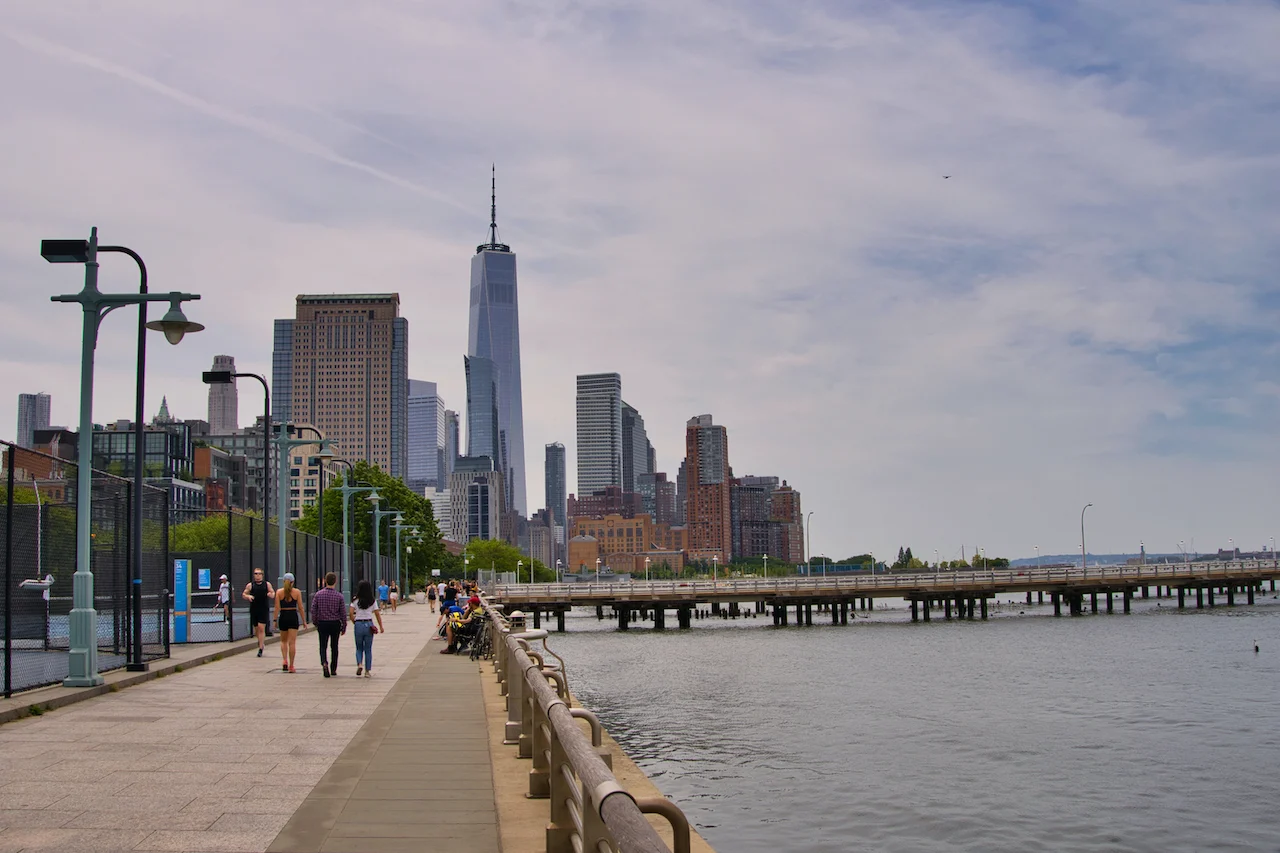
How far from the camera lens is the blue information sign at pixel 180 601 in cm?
2855

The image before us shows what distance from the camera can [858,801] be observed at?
18.4m

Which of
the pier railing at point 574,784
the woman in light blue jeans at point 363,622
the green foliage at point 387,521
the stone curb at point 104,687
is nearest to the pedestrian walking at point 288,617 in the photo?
the woman in light blue jeans at point 363,622

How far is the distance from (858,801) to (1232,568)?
373 feet

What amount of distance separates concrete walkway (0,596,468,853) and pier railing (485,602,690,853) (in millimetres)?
734

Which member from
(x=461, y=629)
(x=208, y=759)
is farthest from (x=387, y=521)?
(x=208, y=759)

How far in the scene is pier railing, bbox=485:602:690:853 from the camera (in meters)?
4.01

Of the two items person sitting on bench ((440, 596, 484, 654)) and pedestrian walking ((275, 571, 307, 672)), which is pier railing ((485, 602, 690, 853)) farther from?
person sitting on bench ((440, 596, 484, 654))

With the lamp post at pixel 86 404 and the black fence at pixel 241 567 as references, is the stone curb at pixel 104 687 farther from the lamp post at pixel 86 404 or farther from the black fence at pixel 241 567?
the black fence at pixel 241 567

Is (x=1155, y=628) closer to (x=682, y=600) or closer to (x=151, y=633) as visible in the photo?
(x=682, y=600)

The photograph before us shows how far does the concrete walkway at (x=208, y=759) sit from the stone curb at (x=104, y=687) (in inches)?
7.1

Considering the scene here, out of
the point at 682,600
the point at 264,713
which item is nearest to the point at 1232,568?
the point at 682,600

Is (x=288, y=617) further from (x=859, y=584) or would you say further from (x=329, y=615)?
(x=859, y=584)

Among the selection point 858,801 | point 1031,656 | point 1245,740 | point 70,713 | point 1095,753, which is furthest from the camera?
point 1031,656

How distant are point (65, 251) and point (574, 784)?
1463cm
